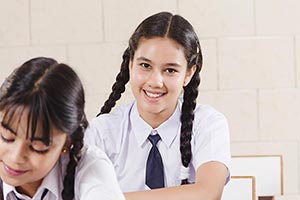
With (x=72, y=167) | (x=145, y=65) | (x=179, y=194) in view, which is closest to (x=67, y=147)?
(x=72, y=167)

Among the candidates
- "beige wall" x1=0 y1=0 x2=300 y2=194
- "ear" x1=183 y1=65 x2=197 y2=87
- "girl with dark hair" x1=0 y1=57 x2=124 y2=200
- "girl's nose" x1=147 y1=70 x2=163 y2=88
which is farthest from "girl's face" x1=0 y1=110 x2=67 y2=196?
"beige wall" x1=0 y1=0 x2=300 y2=194

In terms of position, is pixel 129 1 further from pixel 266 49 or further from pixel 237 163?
pixel 237 163

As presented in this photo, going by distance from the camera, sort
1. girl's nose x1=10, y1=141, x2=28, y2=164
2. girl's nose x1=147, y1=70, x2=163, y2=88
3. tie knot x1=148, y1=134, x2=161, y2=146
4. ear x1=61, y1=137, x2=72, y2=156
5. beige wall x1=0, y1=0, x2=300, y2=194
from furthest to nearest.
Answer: beige wall x1=0, y1=0, x2=300, y2=194 → tie knot x1=148, y1=134, x2=161, y2=146 → girl's nose x1=147, y1=70, x2=163, y2=88 → ear x1=61, y1=137, x2=72, y2=156 → girl's nose x1=10, y1=141, x2=28, y2=164

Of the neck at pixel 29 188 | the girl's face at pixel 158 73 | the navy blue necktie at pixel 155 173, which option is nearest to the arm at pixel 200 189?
the navy blue necktie at pixel 155 173

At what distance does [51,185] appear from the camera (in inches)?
60.6

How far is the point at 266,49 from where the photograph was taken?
2922 millimetres

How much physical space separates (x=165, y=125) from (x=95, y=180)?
0.65 metres

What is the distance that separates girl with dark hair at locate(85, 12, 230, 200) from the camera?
2.01 meters

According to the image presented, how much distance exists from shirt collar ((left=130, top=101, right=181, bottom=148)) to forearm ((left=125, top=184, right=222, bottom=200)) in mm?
220

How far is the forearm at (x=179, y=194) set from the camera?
1.84 meters

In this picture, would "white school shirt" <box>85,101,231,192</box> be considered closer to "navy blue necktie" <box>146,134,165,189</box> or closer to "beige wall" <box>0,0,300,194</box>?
"navy blue necktie" <box>146,134,165,189</box>

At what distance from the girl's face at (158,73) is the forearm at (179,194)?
279 millimetres

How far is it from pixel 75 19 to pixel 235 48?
27.5 inches

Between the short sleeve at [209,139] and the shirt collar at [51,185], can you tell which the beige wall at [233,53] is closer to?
the short sleeve at [209,139]
